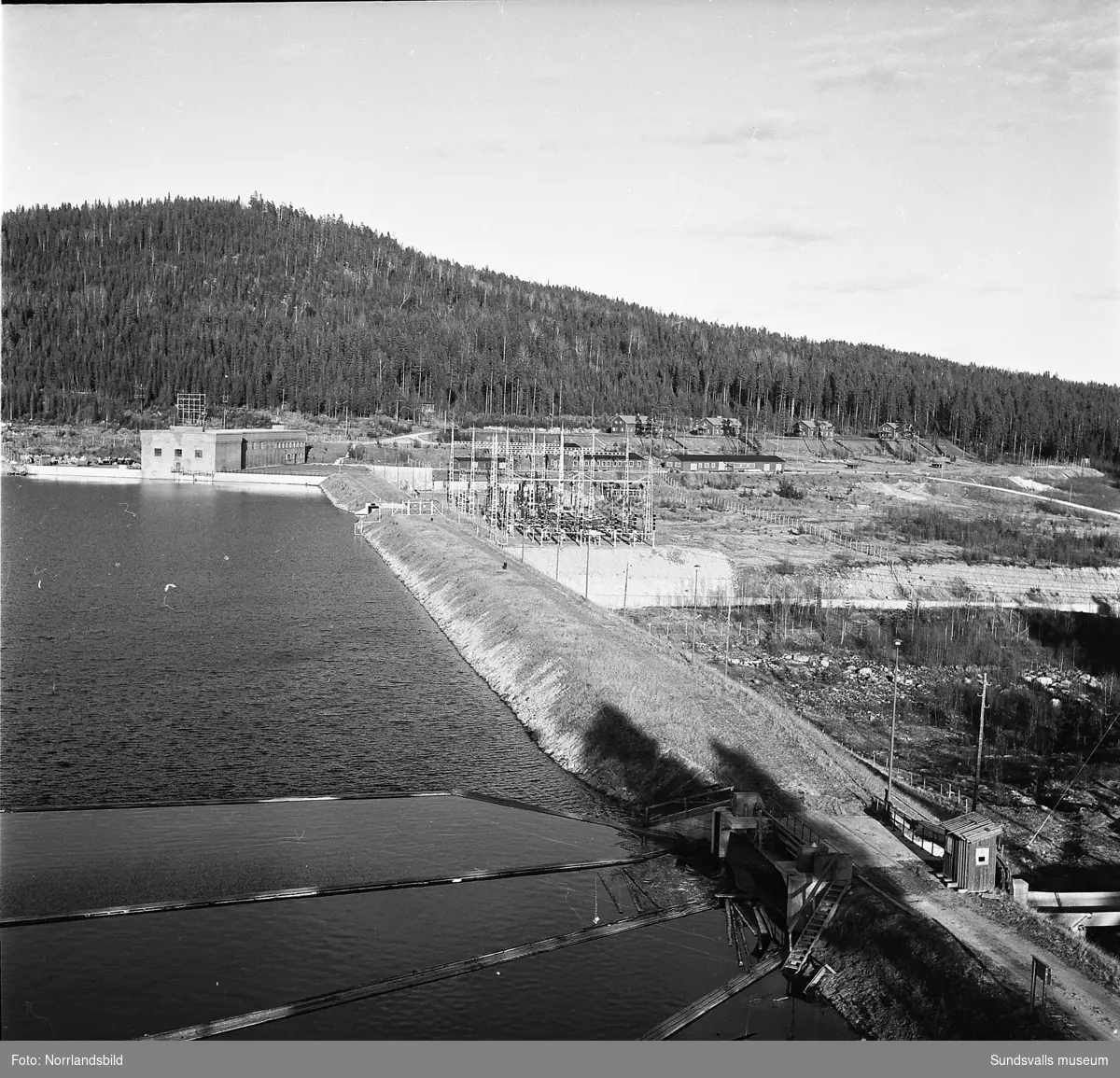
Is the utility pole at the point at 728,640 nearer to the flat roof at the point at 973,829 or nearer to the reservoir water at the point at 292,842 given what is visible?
the reservoir water at the point at 292,842

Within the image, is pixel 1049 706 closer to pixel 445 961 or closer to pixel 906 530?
pixel 445 961

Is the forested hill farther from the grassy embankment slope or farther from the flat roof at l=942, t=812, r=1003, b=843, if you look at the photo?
the flat roof at l=942, t=812, r=1003, b=843

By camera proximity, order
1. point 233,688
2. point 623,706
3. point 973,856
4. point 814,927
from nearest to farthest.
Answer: point 814,927
point 973,856
point 623,706
point 233,688

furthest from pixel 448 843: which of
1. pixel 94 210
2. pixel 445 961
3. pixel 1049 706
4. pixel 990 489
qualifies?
pixel 94 210

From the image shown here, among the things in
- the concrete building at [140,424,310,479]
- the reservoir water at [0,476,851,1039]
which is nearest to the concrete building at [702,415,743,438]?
the concrete building at [140,424,310,479]

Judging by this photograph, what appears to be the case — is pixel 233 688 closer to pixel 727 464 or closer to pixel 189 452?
pixel 727 464

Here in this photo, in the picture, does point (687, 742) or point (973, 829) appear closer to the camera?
point (973, 829)

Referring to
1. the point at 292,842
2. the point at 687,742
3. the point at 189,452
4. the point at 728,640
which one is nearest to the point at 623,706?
the point at 687,742
